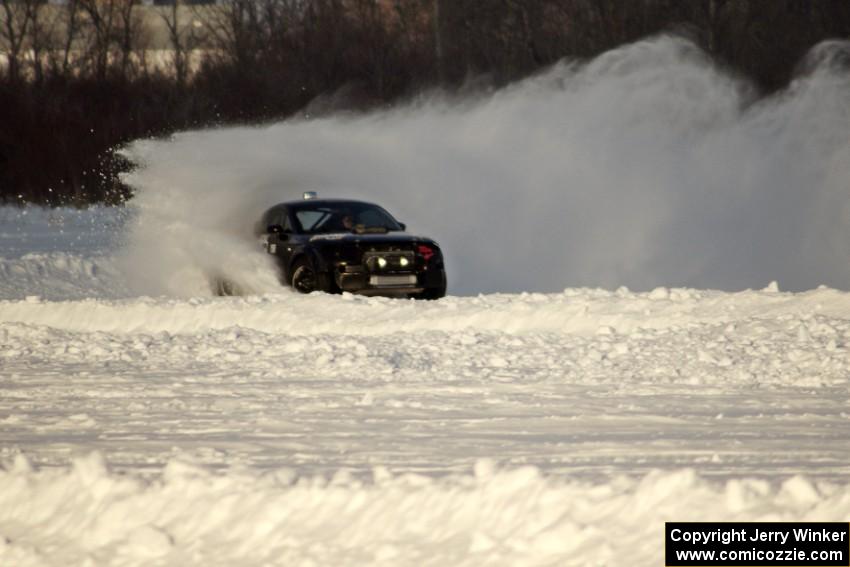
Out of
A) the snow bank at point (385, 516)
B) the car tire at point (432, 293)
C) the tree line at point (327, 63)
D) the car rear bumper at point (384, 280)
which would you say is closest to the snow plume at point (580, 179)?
the car tire at point (432, 293)

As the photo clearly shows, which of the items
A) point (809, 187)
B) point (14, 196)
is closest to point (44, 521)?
point (809, 187)

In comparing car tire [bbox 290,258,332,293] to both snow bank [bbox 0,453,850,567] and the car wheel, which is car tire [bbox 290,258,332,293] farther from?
snow bank [bbox 0,453,850,567]

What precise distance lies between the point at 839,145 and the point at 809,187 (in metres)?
1.29

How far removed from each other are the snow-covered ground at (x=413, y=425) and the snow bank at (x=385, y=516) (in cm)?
1

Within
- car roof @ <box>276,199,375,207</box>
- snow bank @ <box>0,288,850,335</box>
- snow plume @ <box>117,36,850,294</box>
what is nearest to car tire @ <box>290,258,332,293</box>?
snow bank @ <box>0,288,850,335</box>

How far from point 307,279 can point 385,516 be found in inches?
400

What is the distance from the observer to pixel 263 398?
413 inches

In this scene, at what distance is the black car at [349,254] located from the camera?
15945mm

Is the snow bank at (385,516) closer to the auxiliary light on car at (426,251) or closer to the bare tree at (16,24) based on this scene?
the auxiliary light on car at (426,251)

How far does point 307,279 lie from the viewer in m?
16.5

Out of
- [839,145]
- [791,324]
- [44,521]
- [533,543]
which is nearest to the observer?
[533,543]

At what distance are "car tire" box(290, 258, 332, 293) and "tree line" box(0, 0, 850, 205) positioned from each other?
20825mm

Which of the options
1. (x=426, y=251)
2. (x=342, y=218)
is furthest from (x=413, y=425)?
(x=342, y=218)

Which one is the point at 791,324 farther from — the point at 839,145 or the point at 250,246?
the point at 839,145
